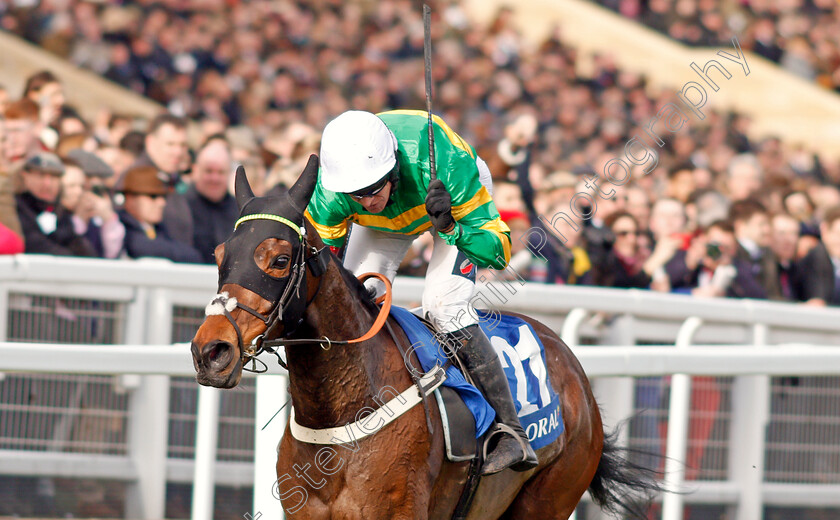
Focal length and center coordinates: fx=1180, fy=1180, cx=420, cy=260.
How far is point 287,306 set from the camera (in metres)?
3.26

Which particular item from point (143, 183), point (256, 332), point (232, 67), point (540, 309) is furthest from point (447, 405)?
point (232, 67)

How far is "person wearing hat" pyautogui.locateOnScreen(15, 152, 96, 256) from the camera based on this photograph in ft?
18.6

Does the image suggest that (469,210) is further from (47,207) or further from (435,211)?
(47,207)

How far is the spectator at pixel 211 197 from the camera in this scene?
21.0 feet

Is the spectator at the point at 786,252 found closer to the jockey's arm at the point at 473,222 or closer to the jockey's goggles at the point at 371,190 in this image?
the jockey's arm at the point at 473,222

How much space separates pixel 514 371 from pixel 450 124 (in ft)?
31.6

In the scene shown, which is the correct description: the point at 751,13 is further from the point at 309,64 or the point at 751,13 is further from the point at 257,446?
the point at 257,446

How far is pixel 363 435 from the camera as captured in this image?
3496mm

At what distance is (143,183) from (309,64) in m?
7.76

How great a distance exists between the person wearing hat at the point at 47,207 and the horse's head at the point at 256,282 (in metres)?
2.56

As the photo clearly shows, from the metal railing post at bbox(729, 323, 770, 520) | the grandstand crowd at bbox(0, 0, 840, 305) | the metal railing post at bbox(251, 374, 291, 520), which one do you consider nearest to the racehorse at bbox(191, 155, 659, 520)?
the metal railing post at bbox(251, 374, 291, 520)

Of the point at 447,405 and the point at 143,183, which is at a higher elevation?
the point at 143,183

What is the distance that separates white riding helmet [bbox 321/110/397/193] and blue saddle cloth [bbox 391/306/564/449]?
0.57 meters

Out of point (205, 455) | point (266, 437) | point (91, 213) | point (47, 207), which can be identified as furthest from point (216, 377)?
point (91, 213)
